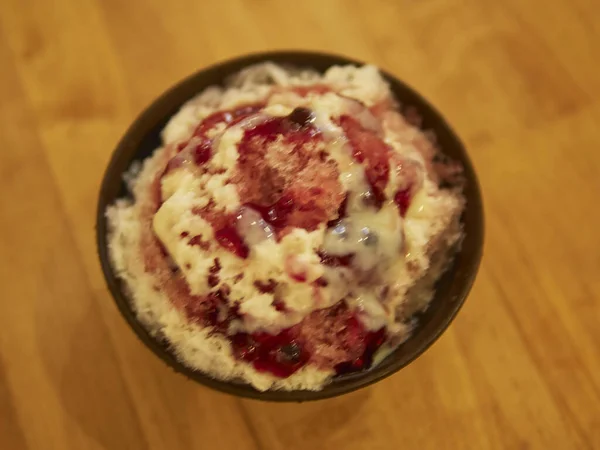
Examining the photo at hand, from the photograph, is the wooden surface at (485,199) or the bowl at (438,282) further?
the wooden surface at (485,199)

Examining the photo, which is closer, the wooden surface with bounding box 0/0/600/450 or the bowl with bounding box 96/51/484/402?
the bowl with bounding box 96/51/484/402

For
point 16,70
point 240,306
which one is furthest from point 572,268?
point 16,70

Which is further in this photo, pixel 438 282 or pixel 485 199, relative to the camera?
pixel 485 199

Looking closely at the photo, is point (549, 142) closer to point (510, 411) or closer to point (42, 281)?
point (510, 411)
